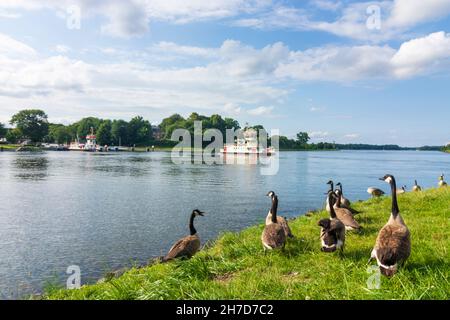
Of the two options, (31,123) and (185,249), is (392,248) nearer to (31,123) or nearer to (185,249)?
(185,249)

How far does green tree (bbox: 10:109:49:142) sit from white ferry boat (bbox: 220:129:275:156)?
3550 inches

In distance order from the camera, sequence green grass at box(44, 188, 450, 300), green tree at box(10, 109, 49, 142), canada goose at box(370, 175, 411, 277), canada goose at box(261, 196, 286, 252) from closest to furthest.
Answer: green grass at box(44, 188, 450, 300) < canada goose at box(370, 175, 411, 277) < canada goose at box(261, 196, 286, 252) < green tree at box(10, 109, 49, 142)

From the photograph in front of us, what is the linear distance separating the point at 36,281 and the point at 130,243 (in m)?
6.28

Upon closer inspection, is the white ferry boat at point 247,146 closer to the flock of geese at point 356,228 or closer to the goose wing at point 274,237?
the flock of geese at point 356,228

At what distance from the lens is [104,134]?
18688 cm

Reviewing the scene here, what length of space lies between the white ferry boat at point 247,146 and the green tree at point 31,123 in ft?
296

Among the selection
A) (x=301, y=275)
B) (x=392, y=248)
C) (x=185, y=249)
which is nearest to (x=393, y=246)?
(x=392, y=248)

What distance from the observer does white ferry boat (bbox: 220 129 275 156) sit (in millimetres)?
150000

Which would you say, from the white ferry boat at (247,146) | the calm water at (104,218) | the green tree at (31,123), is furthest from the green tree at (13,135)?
the calm water at (104,218)

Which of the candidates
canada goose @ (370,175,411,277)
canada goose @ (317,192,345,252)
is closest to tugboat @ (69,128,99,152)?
canada goose @ (317,192,345,252)

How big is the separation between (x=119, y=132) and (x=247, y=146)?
76.5 metres

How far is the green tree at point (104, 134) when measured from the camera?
185 m
